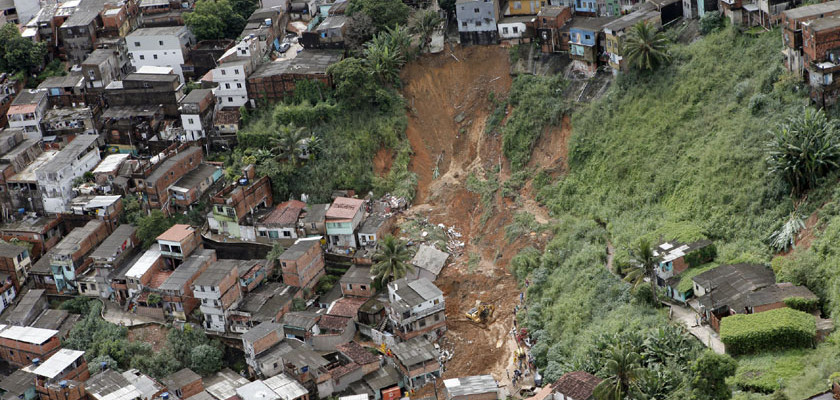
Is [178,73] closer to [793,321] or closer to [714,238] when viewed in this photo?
[714,238]

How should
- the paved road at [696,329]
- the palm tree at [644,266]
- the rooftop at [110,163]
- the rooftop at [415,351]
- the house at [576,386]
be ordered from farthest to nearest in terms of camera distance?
the rooftop at [110,163], the rooftop at [415,351], the palm tree at [644,266], the paved road at [696,329], the house at [576,386]

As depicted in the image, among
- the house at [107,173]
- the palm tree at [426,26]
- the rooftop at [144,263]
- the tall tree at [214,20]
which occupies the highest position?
the tall tree at [214,20]

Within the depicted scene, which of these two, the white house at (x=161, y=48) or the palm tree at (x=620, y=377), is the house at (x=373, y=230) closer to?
the white house at (x=161, y=48)

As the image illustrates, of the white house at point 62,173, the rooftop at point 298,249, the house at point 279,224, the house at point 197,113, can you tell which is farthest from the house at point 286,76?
the rooftop at point 298,249

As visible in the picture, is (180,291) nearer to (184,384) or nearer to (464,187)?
(184,384)

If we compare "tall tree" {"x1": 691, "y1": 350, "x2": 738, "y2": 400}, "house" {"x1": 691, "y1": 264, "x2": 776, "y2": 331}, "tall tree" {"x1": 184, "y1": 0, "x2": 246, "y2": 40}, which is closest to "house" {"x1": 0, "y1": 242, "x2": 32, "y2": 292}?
"tall tree" {"x1": 184, "y1": 0, "x2": 246, "y2": 40}

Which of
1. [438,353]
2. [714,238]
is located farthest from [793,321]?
[438,353]
